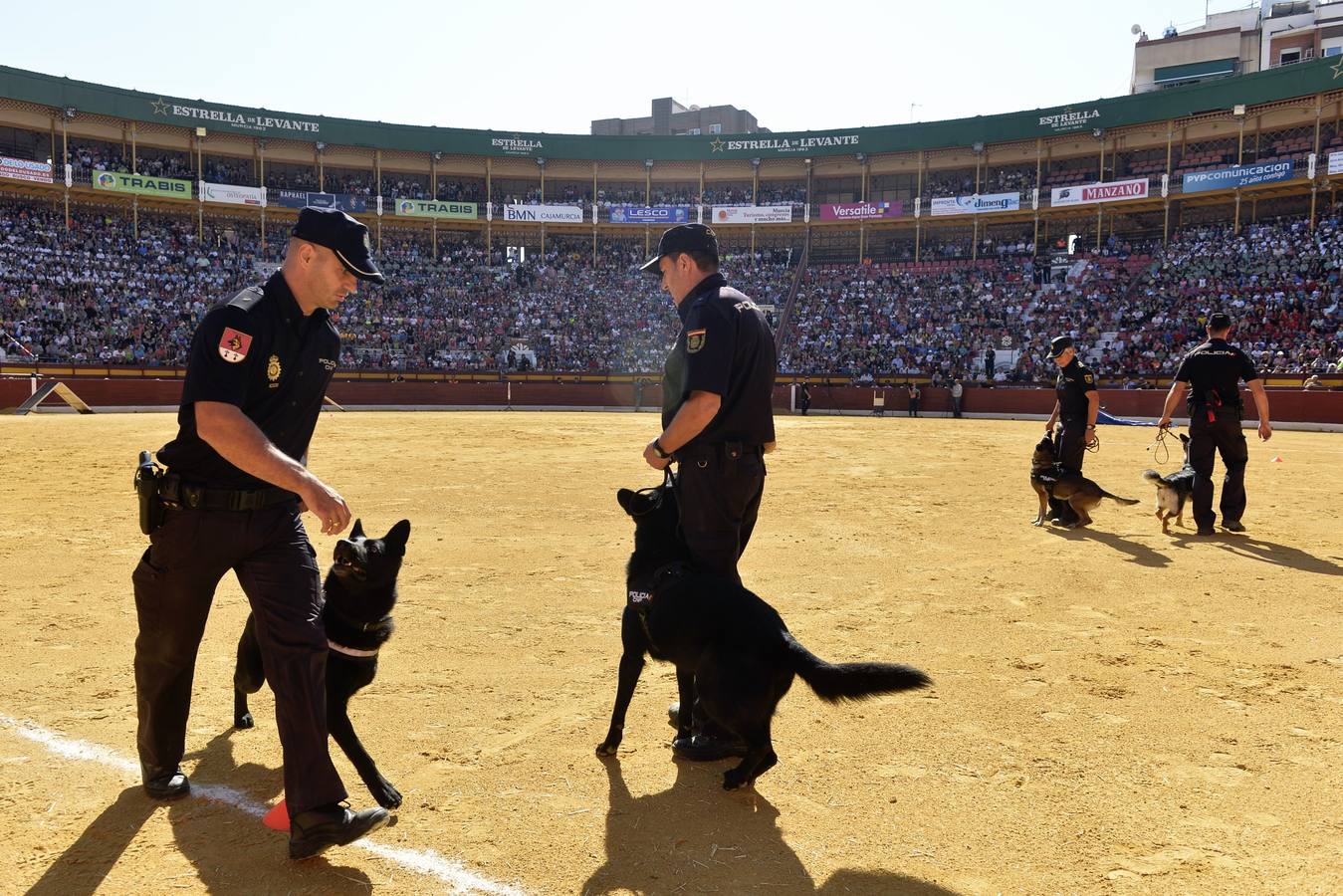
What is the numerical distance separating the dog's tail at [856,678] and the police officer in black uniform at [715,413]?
2.02 feet

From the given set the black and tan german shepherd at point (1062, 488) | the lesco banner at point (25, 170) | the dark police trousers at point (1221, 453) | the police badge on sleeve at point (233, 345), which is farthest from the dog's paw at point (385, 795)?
the lesco banner at point (25, 170)

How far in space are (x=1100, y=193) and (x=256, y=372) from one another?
4017 cm

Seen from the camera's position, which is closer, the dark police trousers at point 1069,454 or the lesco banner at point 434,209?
the dark police trousers at point 1069,454

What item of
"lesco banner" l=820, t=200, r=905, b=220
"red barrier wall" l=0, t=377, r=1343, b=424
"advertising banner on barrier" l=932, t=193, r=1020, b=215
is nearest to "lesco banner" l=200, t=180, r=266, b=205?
"red barrier wall" l=0, t=377, r=1343, b=424

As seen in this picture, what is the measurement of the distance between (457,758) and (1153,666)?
3494 mm

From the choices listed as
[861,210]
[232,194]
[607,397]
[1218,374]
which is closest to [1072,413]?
[1218,374]

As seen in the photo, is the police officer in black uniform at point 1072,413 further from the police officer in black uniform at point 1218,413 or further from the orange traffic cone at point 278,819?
the orange traffic cone at point 278,819

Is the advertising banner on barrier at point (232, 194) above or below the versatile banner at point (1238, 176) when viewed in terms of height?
below

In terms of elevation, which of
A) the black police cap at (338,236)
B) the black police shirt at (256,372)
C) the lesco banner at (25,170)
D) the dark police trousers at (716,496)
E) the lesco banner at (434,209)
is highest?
the lesco banner at (434,209)

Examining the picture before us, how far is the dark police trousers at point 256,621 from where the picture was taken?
2533mm

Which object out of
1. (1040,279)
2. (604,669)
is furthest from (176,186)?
(604,669)

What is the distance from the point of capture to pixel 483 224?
43188 millimetres

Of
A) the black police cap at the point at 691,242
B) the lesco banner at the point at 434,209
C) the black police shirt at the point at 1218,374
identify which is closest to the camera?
the black police cap at the point at 691,242

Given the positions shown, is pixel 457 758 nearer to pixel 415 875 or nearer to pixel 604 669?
pixel 415 875
